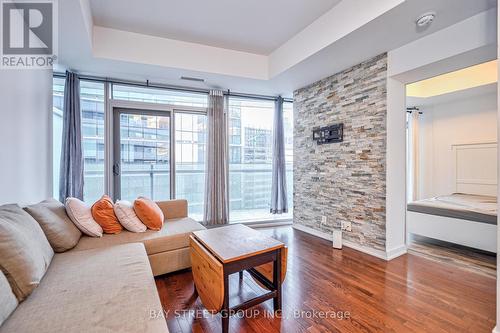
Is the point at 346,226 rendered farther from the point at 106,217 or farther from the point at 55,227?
the point at 55,227

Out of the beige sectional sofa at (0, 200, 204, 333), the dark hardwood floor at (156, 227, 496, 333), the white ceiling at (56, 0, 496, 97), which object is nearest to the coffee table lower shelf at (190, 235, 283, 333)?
the dark hardwood floor at (156, 227, 496, 333)

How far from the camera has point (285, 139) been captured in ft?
15.8

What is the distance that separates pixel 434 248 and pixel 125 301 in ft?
12.2

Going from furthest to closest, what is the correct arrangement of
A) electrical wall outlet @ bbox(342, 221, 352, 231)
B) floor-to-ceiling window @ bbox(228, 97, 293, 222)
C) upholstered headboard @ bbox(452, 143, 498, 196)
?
floor-to-ceiling window @ bbox(228, 97, 293, 222) < upholstered headboard @ bbox(452, 143, 498, 196) < electrical wall outlet @ bbox(342, 221, 352, 231)

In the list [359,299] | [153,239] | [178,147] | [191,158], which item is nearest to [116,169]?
[178,147]

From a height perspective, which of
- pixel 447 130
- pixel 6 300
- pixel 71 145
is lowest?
pixel 6 300

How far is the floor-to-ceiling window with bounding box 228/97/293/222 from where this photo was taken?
4.54 meters

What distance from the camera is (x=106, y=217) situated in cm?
234

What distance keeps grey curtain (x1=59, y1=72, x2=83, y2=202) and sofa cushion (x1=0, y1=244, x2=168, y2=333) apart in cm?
198

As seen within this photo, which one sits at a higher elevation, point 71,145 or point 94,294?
point 71,145

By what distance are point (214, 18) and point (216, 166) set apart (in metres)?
2.18

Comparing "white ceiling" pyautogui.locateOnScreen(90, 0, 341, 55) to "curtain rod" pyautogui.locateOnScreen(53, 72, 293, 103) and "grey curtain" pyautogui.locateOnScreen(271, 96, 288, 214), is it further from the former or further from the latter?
"grey curtain" pyautogui.locateOnScreen(271, 96, 288, 214)

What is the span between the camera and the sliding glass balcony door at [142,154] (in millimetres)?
3752

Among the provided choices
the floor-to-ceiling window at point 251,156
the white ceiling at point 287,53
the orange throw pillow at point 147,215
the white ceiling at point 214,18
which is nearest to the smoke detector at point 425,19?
the white ceiling at point 287,53
